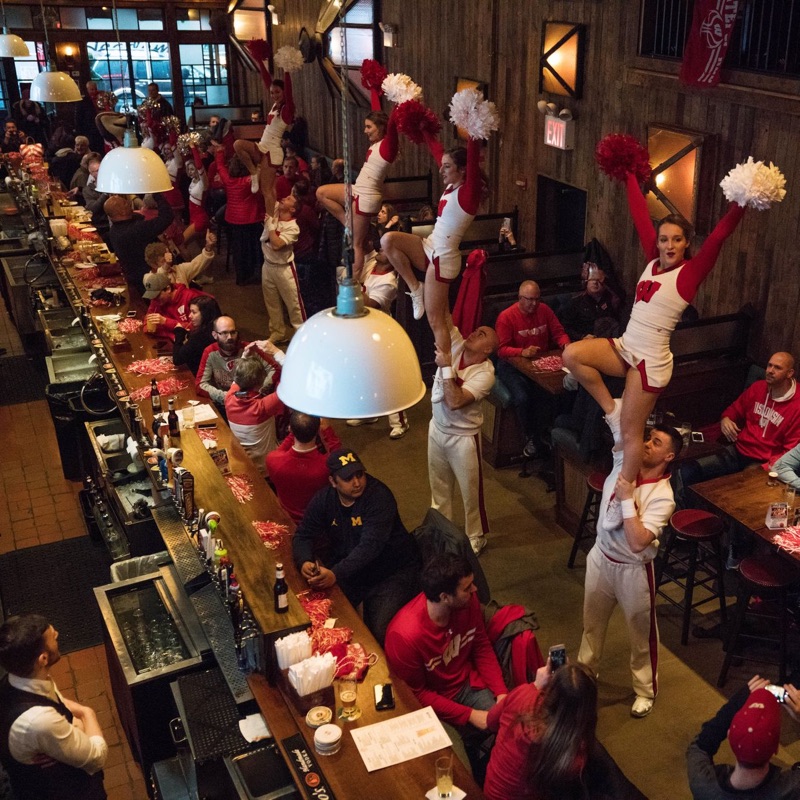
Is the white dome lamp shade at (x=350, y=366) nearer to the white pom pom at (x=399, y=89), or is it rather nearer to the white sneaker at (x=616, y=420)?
the white sneaker at (x=616, y=420)

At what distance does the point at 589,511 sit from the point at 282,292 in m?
4.45

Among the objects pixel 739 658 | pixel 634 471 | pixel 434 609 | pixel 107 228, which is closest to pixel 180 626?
pixel 434 609

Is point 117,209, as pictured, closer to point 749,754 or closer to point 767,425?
point 767,425

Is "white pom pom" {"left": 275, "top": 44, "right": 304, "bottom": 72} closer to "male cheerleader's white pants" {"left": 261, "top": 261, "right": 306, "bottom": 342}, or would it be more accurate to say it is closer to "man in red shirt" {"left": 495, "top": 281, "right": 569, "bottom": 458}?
"male cheerleader's white pants" {"left": 261, "top": 261, "right": 306, "bottom": 342}

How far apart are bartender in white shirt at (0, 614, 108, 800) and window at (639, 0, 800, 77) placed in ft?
19.8

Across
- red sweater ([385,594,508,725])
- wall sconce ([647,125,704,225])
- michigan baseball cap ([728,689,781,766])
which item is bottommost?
red sweater ([385,594,508,725])

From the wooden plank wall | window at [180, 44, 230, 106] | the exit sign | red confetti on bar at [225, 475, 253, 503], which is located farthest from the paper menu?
window at [180, 44, 230, 106]

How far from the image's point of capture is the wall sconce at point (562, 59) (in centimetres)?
866

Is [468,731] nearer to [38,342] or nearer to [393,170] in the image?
[38,342]

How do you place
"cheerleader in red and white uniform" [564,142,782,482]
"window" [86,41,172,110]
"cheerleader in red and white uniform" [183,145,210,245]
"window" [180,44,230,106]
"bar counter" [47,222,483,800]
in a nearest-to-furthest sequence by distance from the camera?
"bar counter" [47,222,483,800] → "cheerleader in red and white uniform" [564,142,782,482] → "cheerleader in red and white uniform" [183,145,210,245] → "window" [86,41,172,110] → "window" [180,44,230,106]

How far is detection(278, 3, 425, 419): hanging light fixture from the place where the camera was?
103 inches

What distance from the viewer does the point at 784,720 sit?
4.90 m

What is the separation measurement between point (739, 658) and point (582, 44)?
582cm

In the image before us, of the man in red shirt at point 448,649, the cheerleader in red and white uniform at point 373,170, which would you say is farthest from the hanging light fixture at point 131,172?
the man in red shirt at point 448,649
